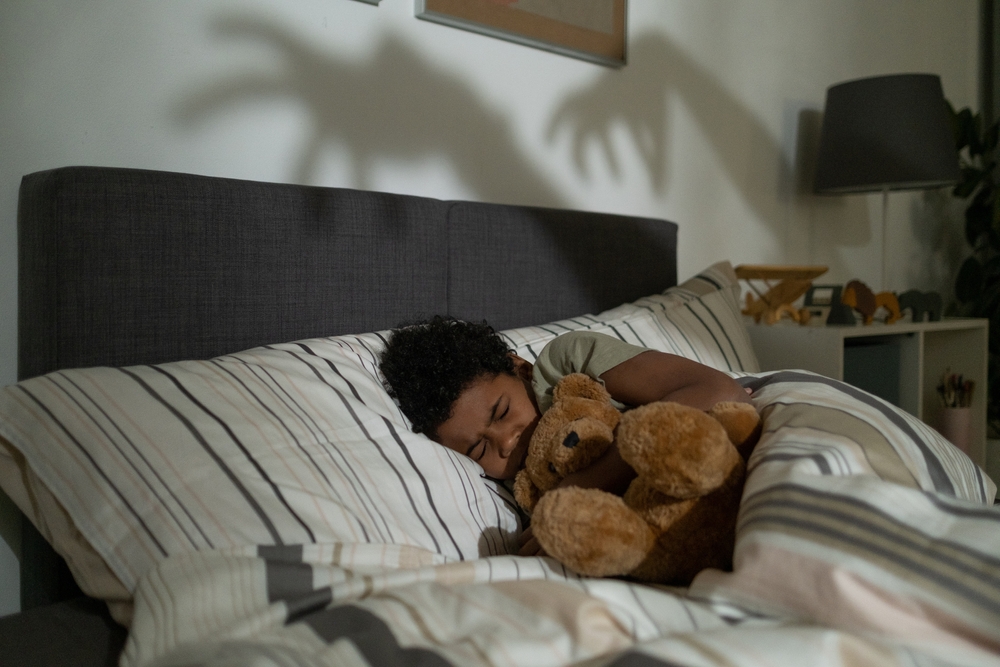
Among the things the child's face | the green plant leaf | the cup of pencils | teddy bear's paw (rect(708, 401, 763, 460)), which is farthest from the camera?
the green plant leaf

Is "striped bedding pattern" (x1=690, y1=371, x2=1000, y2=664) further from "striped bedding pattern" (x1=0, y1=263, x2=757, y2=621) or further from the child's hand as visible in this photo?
"striped bedding pattern" (x1=0, y1=263, x2=757, y2=621)

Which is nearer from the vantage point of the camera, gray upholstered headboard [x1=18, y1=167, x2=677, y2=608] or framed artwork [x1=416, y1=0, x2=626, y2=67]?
gray upholstered headboard [x1=18, y1=167, x2=677, y2=608]

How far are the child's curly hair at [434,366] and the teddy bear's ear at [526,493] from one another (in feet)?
0.52

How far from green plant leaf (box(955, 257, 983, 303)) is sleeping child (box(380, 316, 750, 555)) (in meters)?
2.65

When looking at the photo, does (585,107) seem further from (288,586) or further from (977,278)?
(977,278)

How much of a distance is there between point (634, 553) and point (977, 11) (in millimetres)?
3784

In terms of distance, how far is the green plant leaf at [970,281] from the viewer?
313 cm

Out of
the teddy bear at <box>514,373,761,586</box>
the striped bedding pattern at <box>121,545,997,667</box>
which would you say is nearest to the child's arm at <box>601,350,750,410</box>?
the teddy bear at <box>514,373,761,586</box>

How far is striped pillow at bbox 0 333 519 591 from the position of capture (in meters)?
0.83

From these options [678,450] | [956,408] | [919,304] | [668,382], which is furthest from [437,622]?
[956,408]

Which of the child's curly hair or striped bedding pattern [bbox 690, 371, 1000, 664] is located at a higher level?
the child's curly hair

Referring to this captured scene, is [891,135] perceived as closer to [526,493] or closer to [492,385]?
[492,385]

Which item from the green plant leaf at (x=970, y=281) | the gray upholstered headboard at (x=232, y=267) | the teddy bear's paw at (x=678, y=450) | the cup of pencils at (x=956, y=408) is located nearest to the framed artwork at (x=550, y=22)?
the gray upholstered headboard at (x=232, y=267)

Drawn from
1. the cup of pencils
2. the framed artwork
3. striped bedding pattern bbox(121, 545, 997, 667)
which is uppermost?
the framed artwork
